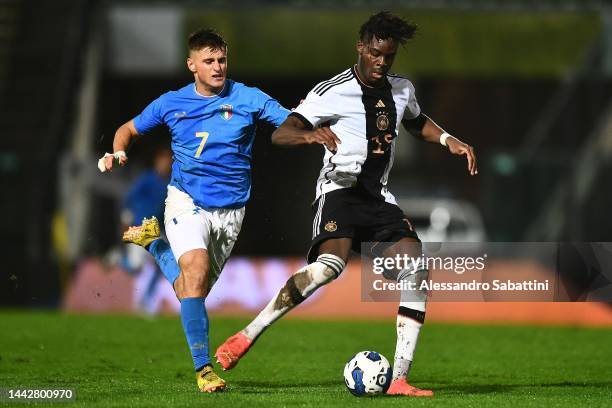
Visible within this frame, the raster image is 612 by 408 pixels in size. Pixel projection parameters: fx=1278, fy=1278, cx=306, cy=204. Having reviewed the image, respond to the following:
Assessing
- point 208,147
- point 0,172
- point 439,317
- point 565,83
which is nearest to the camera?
point 208,147

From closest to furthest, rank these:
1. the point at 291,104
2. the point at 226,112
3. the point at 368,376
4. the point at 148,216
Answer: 1. the point at 368,376
2. the point at 226,112
3. the point at 148,216
4. the point at 291,104

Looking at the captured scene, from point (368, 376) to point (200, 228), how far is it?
5.26 feet

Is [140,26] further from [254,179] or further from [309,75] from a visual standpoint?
[254,179]

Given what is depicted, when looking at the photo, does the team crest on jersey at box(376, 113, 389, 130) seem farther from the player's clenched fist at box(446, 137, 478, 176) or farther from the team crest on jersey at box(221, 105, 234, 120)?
the team crest on jersey at box(221, 105, 234, 120)

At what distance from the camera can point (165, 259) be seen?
30.1ft

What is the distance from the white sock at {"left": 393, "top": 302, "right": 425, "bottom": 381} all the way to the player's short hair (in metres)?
2.26

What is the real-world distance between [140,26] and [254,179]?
12.6m

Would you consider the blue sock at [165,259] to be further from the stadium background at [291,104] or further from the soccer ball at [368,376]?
the stadium background at [291,104]

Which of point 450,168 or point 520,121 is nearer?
point 520,121

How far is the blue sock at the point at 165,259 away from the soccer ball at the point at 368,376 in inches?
59.1

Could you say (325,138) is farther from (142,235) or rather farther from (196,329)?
(142,235)

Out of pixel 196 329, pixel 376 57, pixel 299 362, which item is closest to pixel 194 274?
pixel 196 329

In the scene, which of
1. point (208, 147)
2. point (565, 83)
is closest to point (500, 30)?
point (565, 83)

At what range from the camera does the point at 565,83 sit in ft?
71.2
